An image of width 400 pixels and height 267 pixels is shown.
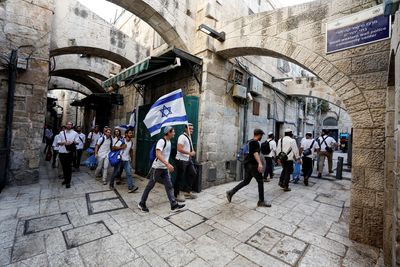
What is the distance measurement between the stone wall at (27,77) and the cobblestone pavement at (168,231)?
0.83 m

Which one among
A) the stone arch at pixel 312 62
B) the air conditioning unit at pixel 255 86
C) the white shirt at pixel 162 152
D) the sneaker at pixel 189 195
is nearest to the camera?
the stone arch at pixel 312 62

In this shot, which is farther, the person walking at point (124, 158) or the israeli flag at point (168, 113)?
the person walking at point (124, 158)

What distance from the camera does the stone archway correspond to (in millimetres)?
2840

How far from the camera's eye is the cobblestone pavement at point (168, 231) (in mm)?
2379

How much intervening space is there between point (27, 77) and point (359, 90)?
764cm

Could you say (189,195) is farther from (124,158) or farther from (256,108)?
(256,108)

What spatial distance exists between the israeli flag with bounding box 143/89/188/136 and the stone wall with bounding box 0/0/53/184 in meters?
3.50

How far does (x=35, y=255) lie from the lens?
2.31m

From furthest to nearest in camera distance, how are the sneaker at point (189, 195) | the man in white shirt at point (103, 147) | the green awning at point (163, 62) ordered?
the man in white shirt at point (103, 147)
the green awning at point (163, 62)
the sneaker at point (189, 195)

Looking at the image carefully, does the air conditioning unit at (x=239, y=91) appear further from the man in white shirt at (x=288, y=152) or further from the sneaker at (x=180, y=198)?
the sneaker at (x=180, y=198)

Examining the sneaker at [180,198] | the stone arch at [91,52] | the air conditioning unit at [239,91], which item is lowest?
the sneaker at [180,198]

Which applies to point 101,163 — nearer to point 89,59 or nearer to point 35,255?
point 35,255

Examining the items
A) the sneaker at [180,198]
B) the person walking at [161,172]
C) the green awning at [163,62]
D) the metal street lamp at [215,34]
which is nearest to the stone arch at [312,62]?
the metal street lamp at [215,34]

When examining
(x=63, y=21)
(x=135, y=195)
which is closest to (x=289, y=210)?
(x=135, y=195)
